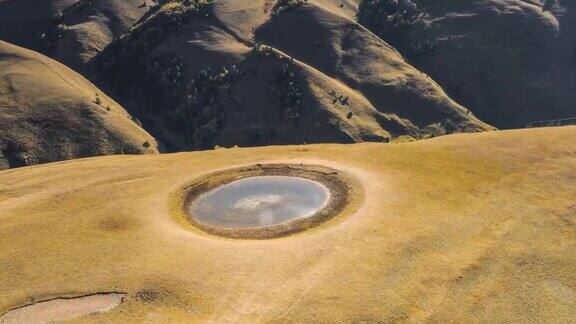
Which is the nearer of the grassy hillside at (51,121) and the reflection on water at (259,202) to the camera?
the reflection on water at (259,202)

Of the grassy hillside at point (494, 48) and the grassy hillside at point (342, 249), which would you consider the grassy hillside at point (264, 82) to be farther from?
the grassy hillside at point (342, 249)

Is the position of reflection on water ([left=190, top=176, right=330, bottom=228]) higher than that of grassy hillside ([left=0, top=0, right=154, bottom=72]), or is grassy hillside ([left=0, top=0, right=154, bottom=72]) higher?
grassy hillside ([left=0, top=0, right=154, bottom=72])

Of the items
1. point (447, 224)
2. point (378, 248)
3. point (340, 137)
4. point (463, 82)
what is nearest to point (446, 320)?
point (378, 248)

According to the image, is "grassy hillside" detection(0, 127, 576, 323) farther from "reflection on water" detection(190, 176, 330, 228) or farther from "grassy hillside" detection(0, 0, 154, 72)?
"grassy hillside" detection(0, 0, 154, 72)

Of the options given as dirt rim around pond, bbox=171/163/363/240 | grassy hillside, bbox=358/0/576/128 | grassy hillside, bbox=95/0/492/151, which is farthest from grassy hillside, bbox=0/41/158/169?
grassy hillside, bbox=358/0/576/128

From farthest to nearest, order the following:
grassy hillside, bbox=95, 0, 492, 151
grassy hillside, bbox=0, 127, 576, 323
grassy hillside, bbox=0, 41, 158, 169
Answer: grassy hillside, bbox=95, 0, 492, 151, grassy hillside, bbox=0, 41, 158, 169, grassy hillside, bbox=0, 127, 576, 323

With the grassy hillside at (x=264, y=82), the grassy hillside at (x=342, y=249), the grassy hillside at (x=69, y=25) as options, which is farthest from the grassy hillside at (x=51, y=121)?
the grassy hillside at (x=342, y=249)
